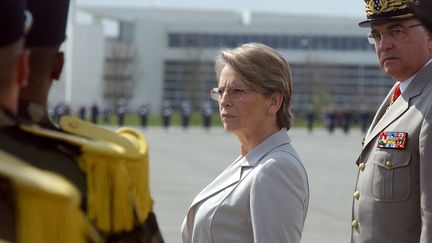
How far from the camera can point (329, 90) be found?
83.6 meters

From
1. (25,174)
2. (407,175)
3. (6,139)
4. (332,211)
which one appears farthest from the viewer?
(332,211)

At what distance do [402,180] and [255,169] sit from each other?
0.47 meters

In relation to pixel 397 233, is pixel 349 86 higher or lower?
lower

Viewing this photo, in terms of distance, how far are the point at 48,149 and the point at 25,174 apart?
0.29 meters

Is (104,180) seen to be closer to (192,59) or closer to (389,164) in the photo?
(389,164)

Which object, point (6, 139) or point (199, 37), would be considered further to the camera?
point (199, 37)

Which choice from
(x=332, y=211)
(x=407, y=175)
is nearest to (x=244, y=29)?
(x=332, y=211)

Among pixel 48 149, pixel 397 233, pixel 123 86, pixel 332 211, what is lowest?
pixel 123 86

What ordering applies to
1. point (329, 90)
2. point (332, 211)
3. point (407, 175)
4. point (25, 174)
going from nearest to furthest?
point (25, 174) → point (407, 175) → point (332, 211) → point (329, 90)

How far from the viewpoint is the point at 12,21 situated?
5.25 feet

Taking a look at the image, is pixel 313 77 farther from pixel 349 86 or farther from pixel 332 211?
pixel 332 211

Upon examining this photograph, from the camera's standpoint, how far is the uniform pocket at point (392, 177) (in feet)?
10.3

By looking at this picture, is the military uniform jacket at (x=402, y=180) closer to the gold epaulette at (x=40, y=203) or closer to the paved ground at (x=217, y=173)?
the gold epaulette at (x=40, y=203)

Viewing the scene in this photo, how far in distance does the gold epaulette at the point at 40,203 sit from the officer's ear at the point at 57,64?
31cm
